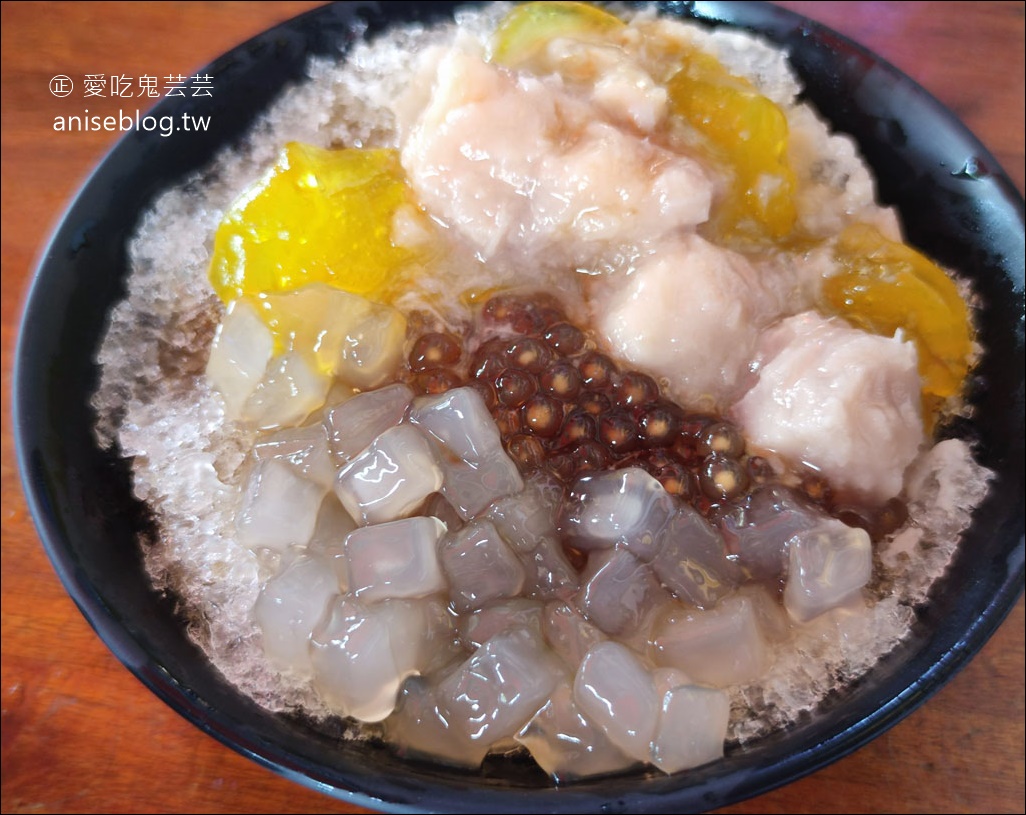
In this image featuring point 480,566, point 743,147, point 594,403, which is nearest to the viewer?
point 480,566

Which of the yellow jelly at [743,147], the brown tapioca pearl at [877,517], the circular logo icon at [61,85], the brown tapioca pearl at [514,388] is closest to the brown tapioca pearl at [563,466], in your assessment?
the brown tapioca pearl at [514,388]

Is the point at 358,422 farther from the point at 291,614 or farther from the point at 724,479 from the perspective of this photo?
the point at 724,479

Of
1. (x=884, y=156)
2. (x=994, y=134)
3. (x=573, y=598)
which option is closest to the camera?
(x=573, y=598)

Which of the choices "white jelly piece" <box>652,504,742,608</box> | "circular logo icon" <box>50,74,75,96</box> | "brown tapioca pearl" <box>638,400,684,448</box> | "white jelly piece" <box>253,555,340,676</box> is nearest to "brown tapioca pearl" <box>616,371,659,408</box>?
"brown tapioca pearl" <box>638,400,684,448</box>

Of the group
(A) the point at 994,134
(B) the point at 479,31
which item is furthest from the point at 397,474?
(A) the point at 994,134

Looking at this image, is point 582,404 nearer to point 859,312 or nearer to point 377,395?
point 377,395

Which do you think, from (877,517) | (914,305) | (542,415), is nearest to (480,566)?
(542,415)
